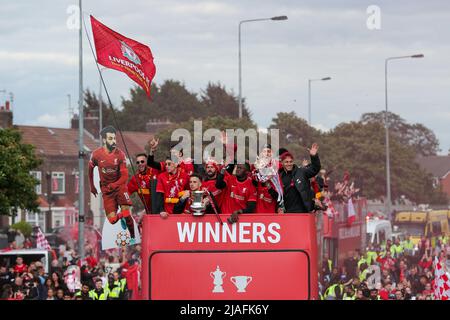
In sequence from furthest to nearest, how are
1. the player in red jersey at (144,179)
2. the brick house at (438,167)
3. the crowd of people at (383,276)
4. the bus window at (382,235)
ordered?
the brick house at (438,167) → the bus window at (382,235) → the crowd of people at (383,276) → the player in red jersey at (144,179)

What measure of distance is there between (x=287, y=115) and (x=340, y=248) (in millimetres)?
34454

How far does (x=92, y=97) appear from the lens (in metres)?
95.1

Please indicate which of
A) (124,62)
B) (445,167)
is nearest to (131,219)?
(124,62)

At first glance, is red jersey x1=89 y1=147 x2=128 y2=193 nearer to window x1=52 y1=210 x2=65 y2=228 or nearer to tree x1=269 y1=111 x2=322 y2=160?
tree x1=269 y1=111 x2=322 y2=160

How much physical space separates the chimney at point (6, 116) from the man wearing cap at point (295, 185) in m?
52.8

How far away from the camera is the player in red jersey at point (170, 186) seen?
37.2 ft

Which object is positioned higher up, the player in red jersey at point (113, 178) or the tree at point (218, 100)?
the tree at point (218, 100)

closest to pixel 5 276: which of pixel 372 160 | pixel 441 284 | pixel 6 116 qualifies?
pixel 441 284

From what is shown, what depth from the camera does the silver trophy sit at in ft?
32.8

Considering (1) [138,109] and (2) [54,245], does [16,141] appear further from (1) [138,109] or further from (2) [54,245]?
(1) [138,109]

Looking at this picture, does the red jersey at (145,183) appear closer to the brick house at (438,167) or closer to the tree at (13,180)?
the tree at (13,180)

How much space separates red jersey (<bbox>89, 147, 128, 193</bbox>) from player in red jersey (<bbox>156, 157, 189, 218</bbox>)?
0.50 metres

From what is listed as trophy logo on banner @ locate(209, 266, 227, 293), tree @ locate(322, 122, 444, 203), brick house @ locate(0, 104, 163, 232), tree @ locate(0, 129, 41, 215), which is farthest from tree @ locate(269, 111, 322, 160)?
trophy logo on banner @ locate(209, 266, 227, 293)

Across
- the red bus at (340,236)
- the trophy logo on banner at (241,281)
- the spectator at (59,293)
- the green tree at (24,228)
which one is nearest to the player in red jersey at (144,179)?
the trophy logo on banner at (241,281)
